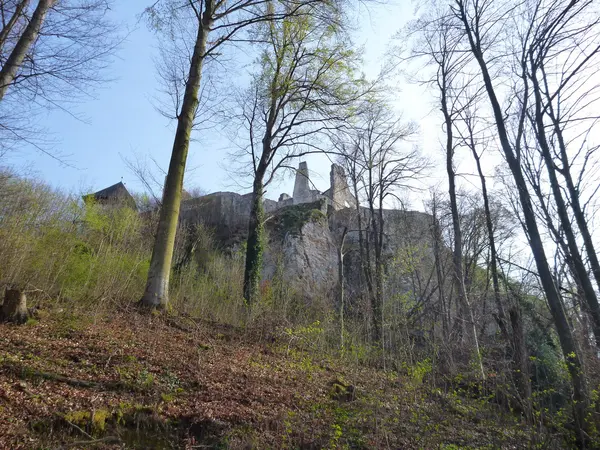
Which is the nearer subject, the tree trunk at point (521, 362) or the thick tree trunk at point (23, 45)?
the tree trunk at point (521, 362)

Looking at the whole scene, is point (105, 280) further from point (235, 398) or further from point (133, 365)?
point (235, 398)

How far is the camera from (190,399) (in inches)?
175

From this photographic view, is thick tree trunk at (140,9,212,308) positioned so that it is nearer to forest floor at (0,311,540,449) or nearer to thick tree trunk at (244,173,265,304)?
forest floor at (0,311,540,449)

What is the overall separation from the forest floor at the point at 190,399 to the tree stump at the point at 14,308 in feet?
0.58

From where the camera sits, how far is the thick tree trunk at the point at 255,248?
1025cm

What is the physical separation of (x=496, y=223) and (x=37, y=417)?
20.0 meters

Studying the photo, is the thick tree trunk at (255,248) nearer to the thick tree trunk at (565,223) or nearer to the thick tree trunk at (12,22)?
the thick tree trunk at (12,22)

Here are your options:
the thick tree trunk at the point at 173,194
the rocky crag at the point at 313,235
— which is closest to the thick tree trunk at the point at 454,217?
the rocky crag at the point at 313,235

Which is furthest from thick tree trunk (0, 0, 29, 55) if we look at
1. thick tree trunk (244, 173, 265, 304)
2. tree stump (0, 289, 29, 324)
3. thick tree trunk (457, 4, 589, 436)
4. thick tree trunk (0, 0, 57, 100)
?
thick tree trunk (457, 4, 589, 436)

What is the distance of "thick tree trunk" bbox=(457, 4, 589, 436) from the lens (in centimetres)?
569

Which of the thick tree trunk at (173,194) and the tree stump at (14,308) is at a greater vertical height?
the thick tree trunk at (173,194)

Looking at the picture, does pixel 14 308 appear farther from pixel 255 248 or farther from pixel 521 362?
pixel 521 362

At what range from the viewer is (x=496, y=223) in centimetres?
1931

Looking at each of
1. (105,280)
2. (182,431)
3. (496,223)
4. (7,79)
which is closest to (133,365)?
(182,431)
